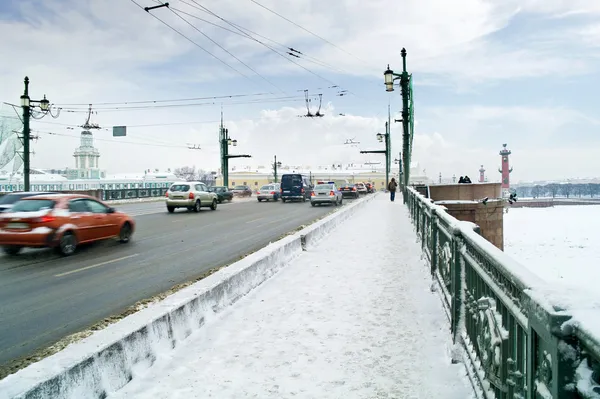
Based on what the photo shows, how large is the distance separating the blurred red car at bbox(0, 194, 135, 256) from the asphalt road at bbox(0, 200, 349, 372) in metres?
0.33

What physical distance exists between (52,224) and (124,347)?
8.26 meters

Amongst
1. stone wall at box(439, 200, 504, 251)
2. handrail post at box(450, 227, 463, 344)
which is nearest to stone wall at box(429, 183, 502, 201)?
stone wall at box(439, 200, 504, 251)

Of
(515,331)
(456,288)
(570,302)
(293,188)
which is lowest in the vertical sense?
(456,288)

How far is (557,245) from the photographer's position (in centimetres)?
4478

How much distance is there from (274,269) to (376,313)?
9.75 ft

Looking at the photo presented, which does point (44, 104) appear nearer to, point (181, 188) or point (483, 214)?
point (181, 188)

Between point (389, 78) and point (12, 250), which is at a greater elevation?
point (389, 78)

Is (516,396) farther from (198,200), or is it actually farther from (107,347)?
(198,200)

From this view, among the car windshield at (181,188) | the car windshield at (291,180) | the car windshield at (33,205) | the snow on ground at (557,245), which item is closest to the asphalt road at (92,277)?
the car windshield at (33,205)

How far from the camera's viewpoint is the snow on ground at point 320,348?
3.61 meters

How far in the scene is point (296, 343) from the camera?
462 cm

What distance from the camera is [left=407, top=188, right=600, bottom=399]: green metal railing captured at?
5.12 ft

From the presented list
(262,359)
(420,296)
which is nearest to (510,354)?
(262,359)

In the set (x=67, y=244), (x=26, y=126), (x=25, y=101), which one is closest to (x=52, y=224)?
(x=67, y=244)
